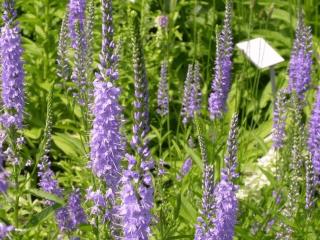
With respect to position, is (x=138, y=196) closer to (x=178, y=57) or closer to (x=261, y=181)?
(x=261, y=181)

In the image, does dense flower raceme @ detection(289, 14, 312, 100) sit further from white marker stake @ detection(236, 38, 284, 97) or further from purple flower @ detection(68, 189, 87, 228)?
purple flower @ detection(68, 189, 87, 228)

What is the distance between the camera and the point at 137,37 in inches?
96.7

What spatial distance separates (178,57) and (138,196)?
5086 mm

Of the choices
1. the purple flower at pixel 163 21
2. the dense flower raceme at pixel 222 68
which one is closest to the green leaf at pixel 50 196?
the dense flower raceme at pixel 222 68

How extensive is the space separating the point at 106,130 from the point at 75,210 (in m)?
1.07

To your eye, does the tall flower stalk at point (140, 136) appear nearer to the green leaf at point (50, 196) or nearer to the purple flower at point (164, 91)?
the green leaf at point (50, 196)

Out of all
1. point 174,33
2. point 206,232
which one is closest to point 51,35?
point 174,33

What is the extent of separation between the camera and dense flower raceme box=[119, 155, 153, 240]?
272 centimetres

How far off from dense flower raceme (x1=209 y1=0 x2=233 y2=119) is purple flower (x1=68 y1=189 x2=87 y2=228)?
1.40 meters

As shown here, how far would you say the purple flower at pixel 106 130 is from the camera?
294 centimetres

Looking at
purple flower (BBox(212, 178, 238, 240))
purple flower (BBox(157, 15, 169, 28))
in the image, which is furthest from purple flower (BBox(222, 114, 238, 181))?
purple flower (BBox(157, 15, 169, 28))

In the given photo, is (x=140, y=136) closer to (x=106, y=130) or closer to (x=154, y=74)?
(x=106, y=130)

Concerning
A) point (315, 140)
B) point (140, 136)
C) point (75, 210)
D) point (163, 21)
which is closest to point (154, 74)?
point (163, 21)

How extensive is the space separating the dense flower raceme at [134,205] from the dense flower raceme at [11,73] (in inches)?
38.4
